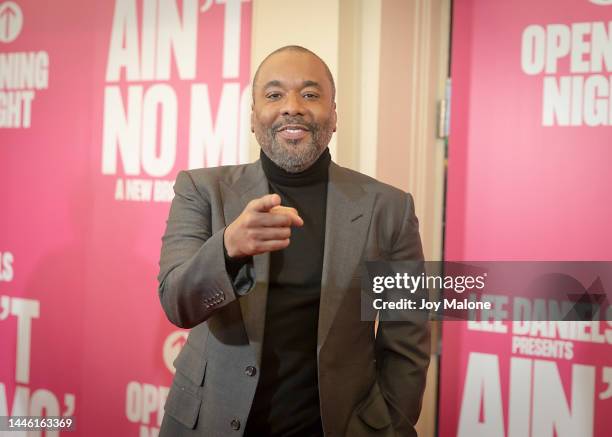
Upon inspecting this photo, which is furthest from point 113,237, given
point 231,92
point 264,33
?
point 264,33

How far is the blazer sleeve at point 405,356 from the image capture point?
1690mm

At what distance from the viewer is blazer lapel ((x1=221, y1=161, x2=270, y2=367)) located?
59.3 inches

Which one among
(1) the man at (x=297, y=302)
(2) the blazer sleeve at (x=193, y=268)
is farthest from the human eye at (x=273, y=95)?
(2) the blazer sleeve at (x=193, y=268)

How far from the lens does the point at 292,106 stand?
5.27 feet

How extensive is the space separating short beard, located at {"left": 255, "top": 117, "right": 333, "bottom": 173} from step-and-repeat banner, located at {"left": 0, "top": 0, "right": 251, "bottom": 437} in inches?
45.5

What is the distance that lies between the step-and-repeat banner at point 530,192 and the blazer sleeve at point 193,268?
130 centimetres

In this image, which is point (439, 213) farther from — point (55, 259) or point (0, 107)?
point (0, 107)

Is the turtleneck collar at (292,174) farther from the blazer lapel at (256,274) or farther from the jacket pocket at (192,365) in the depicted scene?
the jacket pocket at (192,365)

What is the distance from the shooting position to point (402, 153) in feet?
8.59

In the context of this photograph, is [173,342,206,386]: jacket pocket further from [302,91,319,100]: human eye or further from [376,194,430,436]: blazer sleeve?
[302,91,319,100]: human eye

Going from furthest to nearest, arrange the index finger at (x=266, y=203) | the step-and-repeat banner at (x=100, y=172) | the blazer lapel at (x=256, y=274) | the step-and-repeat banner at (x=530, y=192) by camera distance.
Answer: the step-and-repeat banner at (x=100, y=172) → the step-and-repeat banner at (x=530, y=192) → the blazer lapel at (x=256, y=274) → the index finger at (x=266, y=203)

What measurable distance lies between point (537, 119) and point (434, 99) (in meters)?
0.41

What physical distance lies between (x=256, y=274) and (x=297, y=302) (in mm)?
124

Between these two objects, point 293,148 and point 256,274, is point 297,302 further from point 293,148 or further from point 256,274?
point 293,148
